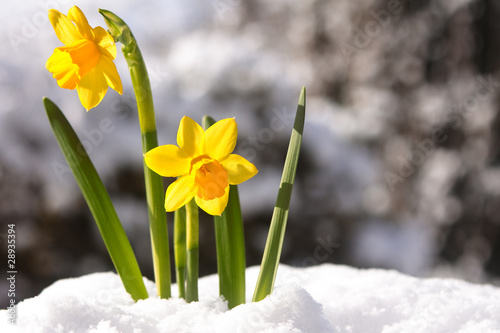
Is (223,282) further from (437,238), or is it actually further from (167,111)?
(437,238)

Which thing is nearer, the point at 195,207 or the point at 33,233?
the point at 195,207

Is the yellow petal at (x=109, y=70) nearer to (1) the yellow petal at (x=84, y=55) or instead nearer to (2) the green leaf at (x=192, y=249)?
Result: (1) the yellow petal at (x=84, y=55)

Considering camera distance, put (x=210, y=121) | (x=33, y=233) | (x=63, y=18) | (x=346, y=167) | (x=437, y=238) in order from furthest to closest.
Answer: (x=437, y=238) < (x=346, y=167) < (x=33, y=233) < (x=210, y=121) < (x=63, y=18)

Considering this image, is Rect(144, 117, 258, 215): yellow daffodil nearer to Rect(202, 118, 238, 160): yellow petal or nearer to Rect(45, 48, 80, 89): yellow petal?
Rect(202, 118, 238, 160): yellow petal

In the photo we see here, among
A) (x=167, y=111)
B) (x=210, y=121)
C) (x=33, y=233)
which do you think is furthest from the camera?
(x=167, y=111)

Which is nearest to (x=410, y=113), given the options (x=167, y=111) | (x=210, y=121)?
(x=167, y=111)

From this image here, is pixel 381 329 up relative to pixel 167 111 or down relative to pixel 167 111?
down
